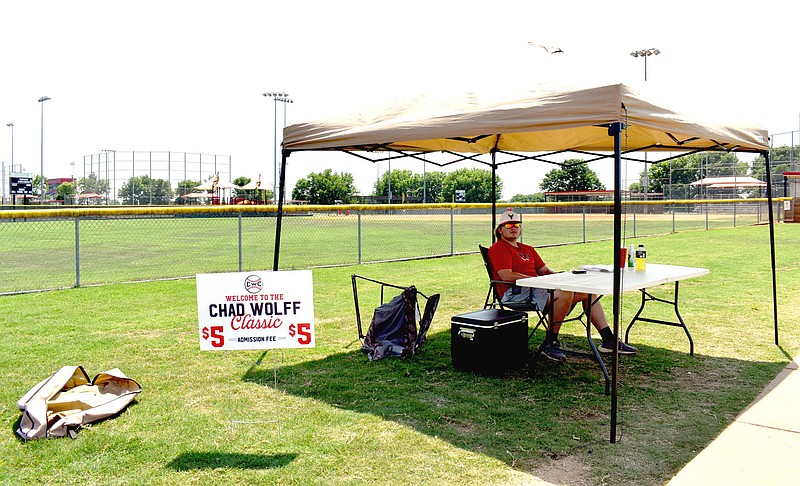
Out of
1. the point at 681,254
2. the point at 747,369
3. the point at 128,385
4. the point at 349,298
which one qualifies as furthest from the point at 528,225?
the point at 128,385

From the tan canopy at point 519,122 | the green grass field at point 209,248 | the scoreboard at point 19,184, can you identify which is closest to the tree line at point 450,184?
the scoreboard at point 19,184

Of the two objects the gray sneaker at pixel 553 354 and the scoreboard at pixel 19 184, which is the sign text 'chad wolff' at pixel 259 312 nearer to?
the gray sneaker at pixel 553 354

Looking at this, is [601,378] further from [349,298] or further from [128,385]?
[349,298]

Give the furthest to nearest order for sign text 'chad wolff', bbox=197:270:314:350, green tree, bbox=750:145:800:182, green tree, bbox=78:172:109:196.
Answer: green tree, bbox=78:172:109:196
green tree, bbox=750:145:800:182
sign text 'chad wolff', bbox=197:270:314:350

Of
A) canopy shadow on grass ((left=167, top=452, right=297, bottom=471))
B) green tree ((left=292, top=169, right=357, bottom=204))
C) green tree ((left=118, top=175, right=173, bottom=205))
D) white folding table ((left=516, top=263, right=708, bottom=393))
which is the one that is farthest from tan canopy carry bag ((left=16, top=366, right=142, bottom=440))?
green tree ((left=292, top=169, right=357, bottom=204))

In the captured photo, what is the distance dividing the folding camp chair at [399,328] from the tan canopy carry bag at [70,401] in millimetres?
2304

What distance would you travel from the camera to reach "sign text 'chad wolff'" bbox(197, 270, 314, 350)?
15.6 ft

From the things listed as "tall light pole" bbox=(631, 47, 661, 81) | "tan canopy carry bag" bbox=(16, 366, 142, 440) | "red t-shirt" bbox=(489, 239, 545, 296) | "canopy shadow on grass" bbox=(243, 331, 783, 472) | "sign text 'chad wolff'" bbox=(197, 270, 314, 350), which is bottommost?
"canopy shadow on grass" bbox=(243, 331, 783, 472)

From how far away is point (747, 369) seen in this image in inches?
246

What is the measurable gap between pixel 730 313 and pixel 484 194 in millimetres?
79384

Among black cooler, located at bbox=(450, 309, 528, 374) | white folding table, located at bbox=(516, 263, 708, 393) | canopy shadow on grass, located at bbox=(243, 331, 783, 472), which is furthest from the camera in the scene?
black cooler, located at bbox=(450, 309, 528, 374)

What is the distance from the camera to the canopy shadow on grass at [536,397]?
180 inches

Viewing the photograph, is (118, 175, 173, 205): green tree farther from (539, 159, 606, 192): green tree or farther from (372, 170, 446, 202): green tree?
(372, 170, 446, 202): green tree

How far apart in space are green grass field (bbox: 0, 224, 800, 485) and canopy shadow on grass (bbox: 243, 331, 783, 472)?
0.06ft
